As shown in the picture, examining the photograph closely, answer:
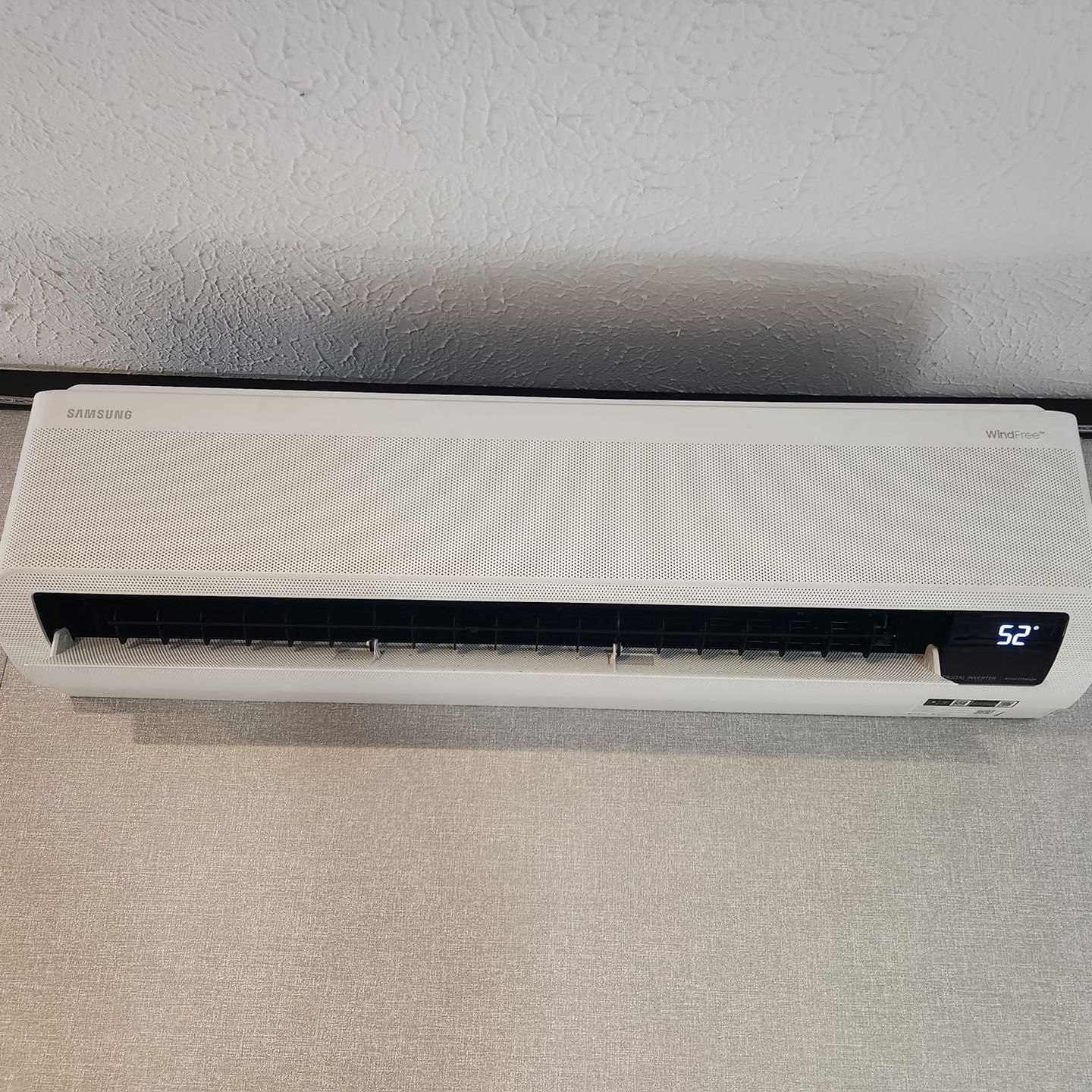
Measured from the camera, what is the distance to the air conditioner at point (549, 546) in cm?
103

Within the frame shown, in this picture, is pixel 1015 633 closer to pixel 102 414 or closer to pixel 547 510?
pixel 547 510

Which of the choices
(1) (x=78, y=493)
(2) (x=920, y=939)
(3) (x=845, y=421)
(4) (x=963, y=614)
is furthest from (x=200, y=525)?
(2) (x=920, y=939)

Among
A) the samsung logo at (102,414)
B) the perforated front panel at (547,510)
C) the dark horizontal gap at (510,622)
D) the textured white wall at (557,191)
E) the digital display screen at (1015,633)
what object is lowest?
the dark horizontal gap at (510,622)

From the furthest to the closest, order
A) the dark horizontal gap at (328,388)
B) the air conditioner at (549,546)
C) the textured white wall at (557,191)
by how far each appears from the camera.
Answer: the dark horizontal gap at (328,388) → the air conditioner at (549,546) → the textured white wall at (557,191)

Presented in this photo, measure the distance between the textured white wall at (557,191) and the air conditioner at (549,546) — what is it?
14cm

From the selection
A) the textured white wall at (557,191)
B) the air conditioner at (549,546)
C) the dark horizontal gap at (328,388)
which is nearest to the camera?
the textured white wall at (557,191)

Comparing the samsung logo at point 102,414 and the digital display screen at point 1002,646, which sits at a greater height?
the samsung logo at point 102,414

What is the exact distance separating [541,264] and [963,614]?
23.5 inches

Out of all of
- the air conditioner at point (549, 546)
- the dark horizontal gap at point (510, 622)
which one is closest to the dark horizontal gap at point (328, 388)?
the air conditioner at point (549, 546)

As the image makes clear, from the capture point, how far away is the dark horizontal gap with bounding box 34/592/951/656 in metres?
1.06

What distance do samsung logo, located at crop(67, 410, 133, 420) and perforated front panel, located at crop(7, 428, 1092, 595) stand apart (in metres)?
0.02

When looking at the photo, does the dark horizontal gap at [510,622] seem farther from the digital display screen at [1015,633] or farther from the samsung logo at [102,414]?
the samsung logo at [102,414]

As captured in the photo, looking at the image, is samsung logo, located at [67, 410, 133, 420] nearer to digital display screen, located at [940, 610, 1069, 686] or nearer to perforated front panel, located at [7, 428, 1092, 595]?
perforated front panel, located at [7, 428, 1092, 595]

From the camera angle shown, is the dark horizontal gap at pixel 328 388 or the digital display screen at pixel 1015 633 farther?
the dark horizontal gap at pixel 328 388
